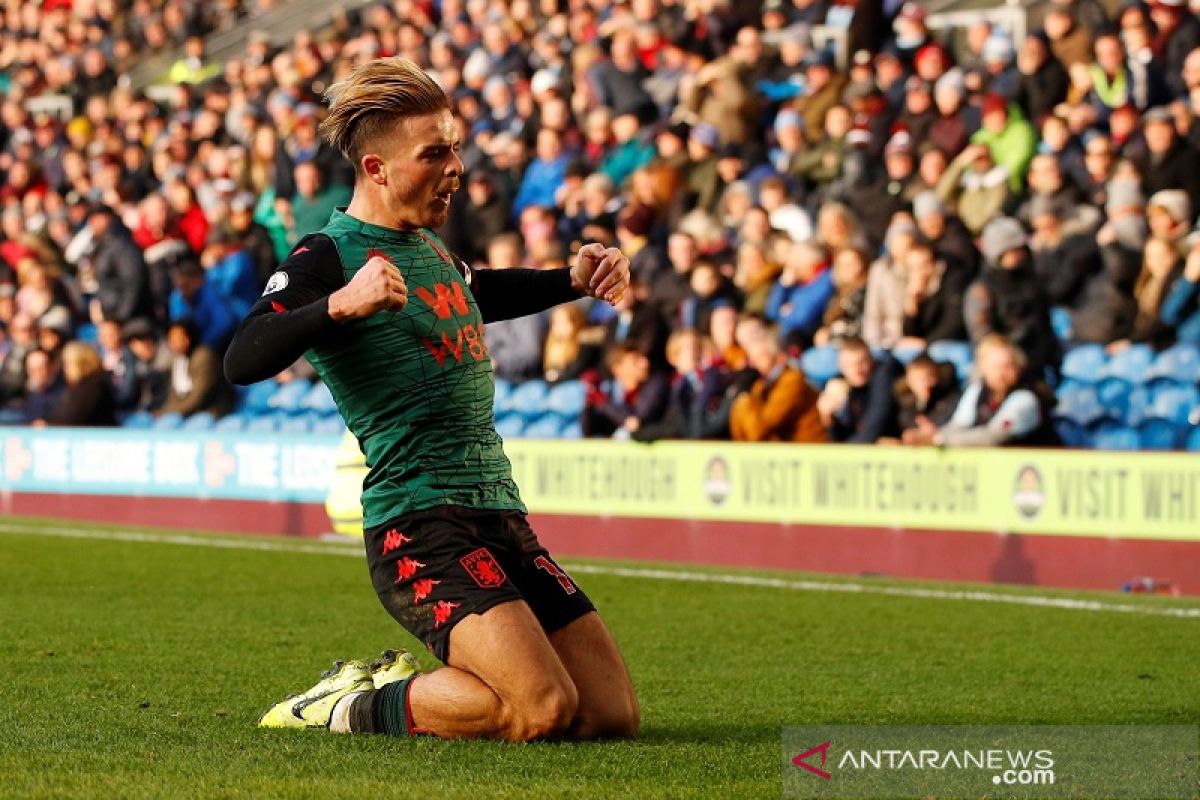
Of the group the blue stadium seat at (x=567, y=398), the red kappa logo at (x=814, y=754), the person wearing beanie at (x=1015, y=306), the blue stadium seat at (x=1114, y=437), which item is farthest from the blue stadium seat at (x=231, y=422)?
the red kappa logo at (x=814, y=754)

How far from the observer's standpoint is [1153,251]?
44.1 feet

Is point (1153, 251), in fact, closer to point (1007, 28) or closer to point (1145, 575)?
point (1145, 575)

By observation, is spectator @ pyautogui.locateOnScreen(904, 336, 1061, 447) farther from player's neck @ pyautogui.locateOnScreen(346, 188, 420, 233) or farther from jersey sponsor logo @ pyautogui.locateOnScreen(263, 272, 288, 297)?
jersey sponsor logo @ pyautogui.locateOnScreen(263, 272, 288, 297)

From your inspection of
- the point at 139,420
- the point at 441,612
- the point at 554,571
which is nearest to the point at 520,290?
the point at 554,571

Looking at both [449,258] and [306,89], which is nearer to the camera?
[449,258]

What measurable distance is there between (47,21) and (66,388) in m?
12.2

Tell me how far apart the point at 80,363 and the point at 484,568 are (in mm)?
13716

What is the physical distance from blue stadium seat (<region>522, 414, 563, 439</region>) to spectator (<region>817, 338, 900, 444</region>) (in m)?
2.93

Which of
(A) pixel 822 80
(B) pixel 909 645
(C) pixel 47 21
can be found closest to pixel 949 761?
(B) pixel 909 645

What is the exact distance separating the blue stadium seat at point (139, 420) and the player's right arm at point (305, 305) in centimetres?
1403

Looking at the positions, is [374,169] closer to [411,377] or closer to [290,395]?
[411,377]

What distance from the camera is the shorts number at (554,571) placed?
657cm

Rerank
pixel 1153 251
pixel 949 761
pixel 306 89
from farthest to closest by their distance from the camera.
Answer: pixel 306 89 → pixel 1153 251 → pixel 949 761

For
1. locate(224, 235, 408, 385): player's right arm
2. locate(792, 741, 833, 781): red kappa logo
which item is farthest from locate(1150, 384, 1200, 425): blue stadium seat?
locate(224, 235, 408, 385): player's right arm
